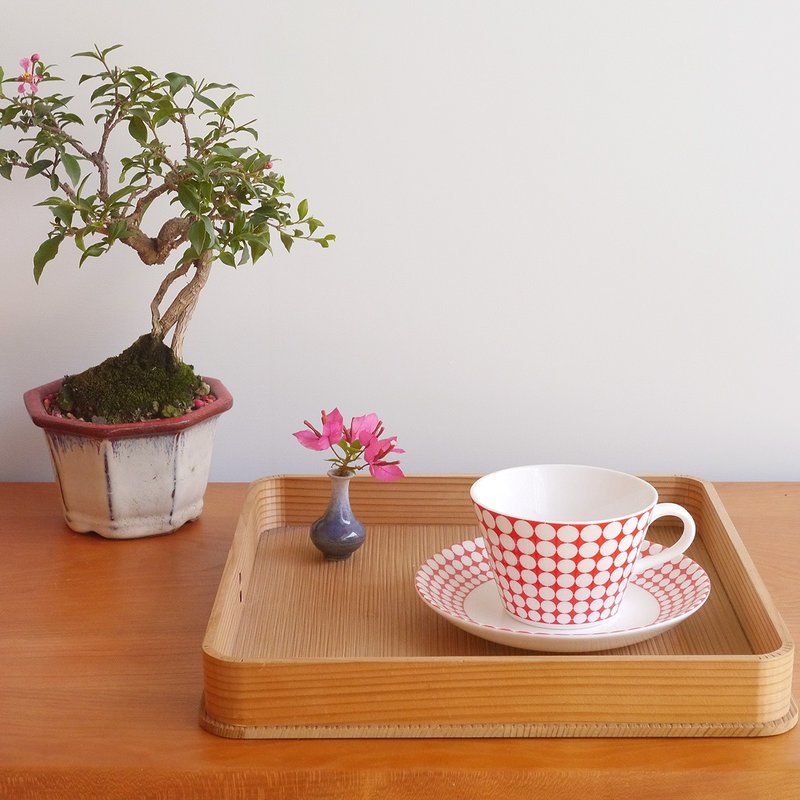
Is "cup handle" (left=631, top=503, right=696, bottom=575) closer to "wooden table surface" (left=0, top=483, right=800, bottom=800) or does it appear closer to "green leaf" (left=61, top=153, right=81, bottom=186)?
"wooden table surface" (left=0, top=483, right=800, bottom=800)

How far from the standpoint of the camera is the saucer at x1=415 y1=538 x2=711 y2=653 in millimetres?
650

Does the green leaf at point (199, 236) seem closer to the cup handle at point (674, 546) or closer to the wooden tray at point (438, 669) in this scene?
the wooden tray at point (438, 669)

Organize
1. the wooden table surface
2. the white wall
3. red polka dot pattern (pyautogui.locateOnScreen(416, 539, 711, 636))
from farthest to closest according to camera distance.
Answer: the white wall → red polka dot pattern (pyautogui.locateOnScreen(416, 539, 711, 636)) → the wooden table surface

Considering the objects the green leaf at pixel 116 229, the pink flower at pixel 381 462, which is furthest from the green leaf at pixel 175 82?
the pink flower at pixel 381 462

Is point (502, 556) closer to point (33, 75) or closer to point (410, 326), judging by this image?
point (410, 326)

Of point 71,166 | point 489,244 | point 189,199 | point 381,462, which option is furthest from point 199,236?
point 489,244

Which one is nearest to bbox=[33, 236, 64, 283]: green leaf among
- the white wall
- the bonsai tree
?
the bonsai tree

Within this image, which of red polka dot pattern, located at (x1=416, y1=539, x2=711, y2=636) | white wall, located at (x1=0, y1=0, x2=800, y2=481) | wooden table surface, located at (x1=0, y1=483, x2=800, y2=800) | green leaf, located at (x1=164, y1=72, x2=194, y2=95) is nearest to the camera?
wooden table surface, located at (x1=0, y1=483, x2=800, y2=800)

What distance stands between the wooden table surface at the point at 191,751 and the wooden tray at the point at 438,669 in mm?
11

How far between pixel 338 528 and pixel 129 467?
19 centimetres

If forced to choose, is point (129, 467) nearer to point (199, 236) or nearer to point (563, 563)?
point (199, 236)

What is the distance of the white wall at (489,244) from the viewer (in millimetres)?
970

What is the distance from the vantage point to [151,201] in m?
0.85

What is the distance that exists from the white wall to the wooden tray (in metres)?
0.26
